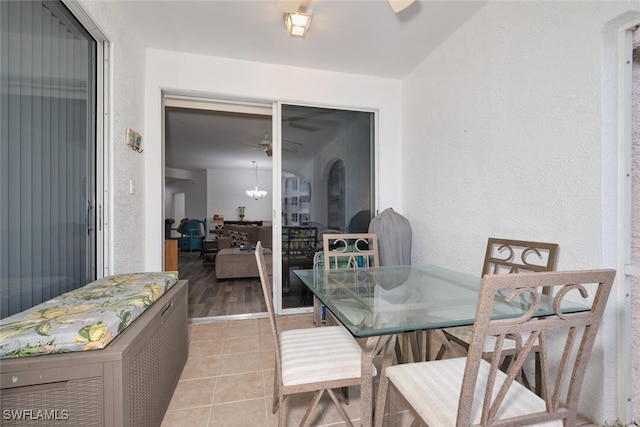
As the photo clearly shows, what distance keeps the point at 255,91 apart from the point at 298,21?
0.92m

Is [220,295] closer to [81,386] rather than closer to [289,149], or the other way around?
[289,149]

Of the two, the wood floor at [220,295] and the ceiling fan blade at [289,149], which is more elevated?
the ceiling fan blade at [289,149]

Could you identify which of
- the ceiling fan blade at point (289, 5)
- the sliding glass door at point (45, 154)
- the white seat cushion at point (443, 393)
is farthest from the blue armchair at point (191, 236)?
the white seat cushion at point (443, 393)

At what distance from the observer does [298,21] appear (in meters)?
2.03

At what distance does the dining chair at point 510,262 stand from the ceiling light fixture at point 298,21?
2.00 meters

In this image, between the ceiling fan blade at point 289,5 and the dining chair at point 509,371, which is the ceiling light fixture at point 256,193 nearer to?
the ceiling fan blade at point 289,5

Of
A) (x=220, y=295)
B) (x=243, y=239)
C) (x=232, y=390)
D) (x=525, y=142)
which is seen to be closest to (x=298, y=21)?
(x=525, y=142)

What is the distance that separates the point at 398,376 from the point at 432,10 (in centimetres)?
241

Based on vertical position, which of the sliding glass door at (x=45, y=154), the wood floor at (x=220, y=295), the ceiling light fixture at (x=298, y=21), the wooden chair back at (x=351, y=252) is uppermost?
the ceiling light fixture at (x=298, y=21)

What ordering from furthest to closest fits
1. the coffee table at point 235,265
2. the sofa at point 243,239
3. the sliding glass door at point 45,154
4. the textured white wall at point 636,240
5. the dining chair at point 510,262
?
the sofa at point 243,239 → the coffee table at point 235,265 → the dining chair at point 510,262 → the textured white wall at point 636,240 → the sliding glass door at point 45,154

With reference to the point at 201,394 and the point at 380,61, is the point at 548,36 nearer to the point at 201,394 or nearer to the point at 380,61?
the point at 380,61

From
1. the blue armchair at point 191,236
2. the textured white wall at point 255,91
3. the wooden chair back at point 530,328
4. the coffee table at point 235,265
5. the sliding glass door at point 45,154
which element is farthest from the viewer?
the blue armchair at point 191,236

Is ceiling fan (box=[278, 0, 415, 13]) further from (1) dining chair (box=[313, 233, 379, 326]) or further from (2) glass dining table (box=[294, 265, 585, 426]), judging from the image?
(2) glass dining table (box=[294, 265, 585, 426])

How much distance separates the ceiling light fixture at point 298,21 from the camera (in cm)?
199
